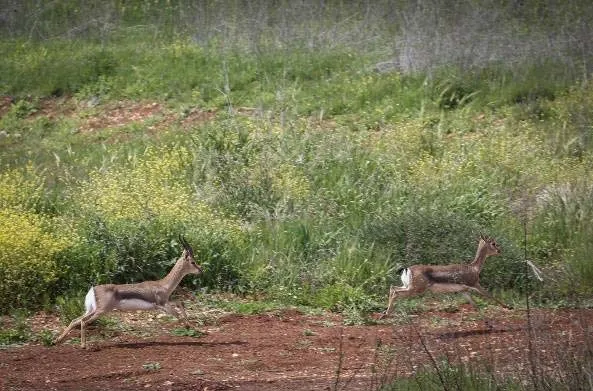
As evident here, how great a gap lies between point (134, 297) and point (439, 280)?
301 centimetres

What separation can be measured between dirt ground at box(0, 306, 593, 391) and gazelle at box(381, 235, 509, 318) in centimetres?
29

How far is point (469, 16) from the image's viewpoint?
20.4m

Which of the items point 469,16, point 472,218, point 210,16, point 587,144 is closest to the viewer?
point 472,218

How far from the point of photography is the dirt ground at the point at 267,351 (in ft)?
29.7

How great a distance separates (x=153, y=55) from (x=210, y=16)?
1.67m

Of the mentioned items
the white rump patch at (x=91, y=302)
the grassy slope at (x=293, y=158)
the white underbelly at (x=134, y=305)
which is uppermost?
the white rump patch at (x=91, y=302)

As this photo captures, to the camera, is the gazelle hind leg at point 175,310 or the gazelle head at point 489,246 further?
the gazelle head at point 489,246

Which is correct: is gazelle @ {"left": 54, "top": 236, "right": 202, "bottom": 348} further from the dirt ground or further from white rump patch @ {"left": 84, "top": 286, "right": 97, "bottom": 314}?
the dirt ground

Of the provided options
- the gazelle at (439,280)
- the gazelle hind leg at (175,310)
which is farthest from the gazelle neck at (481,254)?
the gazelle hind leg at (175,310)

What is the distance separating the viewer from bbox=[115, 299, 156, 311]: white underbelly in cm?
1055

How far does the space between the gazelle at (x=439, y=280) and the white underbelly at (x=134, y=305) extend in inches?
94.5

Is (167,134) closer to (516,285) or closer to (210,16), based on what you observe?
(210,16)

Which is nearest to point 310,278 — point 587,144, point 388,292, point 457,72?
point 388,292

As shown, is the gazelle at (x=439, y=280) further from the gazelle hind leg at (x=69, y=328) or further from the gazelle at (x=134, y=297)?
the gazelle hind leg at (x=69, y=328)
